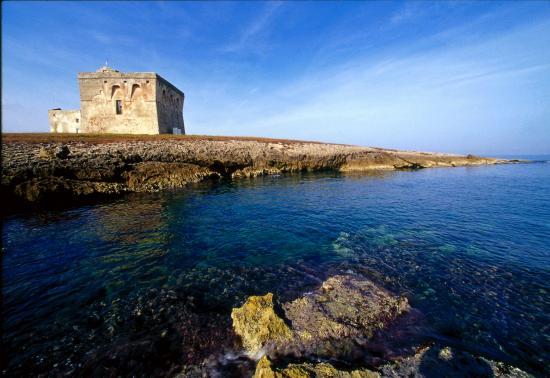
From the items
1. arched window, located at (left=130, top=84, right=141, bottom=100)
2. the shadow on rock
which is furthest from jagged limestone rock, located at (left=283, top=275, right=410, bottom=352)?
arched window, located at (left=130, top=84, right=141, bottom=100)

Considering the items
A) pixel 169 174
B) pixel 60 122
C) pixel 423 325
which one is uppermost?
pixel 60 122

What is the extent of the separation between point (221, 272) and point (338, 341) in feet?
15.3

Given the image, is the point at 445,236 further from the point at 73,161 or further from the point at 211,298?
the point at 73,161

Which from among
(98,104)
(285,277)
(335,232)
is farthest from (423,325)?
(98,104)

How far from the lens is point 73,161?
21656 millimetres

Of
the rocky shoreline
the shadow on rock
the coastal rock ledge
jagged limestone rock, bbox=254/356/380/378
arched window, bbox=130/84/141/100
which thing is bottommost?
the shadow on rock

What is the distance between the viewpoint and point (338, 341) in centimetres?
575

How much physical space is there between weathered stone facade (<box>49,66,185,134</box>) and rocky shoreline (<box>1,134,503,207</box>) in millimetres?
12364

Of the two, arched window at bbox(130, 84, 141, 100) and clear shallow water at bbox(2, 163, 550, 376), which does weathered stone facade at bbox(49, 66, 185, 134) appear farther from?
clear shallow water at bbox(2, 163, 550, 376)

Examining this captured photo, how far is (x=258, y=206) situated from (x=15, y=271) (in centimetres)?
1271

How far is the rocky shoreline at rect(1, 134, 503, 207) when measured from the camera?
61.1ft

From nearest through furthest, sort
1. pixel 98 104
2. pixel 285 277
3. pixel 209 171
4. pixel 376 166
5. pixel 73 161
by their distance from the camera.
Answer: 1. pixel 285 277
2. pixel 73 161
3. pixel 209 171
4. pixel 98 104
5. pixel 376 166

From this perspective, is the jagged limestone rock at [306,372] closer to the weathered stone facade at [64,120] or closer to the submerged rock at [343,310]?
the submerged rock at [343,310]

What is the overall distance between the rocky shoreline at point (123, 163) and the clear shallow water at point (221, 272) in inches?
177
